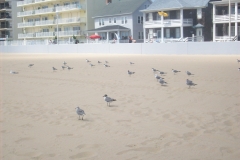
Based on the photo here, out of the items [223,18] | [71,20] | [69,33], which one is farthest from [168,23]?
[71,20]

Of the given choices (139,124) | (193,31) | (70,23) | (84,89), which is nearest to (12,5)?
(70,23)

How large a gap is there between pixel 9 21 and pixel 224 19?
6489 cm

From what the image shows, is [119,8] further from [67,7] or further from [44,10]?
[44,10]

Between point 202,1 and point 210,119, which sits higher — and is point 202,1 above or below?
above

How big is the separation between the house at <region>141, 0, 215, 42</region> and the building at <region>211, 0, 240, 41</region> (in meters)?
2.41

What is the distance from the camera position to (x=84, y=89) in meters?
14.4

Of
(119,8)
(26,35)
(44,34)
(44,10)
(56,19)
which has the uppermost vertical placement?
(44,10)

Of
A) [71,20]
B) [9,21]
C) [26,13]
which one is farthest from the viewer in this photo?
[9,21]

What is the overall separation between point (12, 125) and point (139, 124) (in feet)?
10.2

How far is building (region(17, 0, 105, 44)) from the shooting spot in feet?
242

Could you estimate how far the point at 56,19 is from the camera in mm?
79500

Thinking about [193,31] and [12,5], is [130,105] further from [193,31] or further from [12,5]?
[12,5]

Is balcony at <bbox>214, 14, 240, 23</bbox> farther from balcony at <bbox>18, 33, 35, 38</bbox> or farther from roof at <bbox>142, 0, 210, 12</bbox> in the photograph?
balcony at <bbox>18, 33, 35, 38</bbox>

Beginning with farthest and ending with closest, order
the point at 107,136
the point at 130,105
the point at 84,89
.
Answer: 1. the point at 84,89
2. the point at 130,105
3. the point at 107,136
